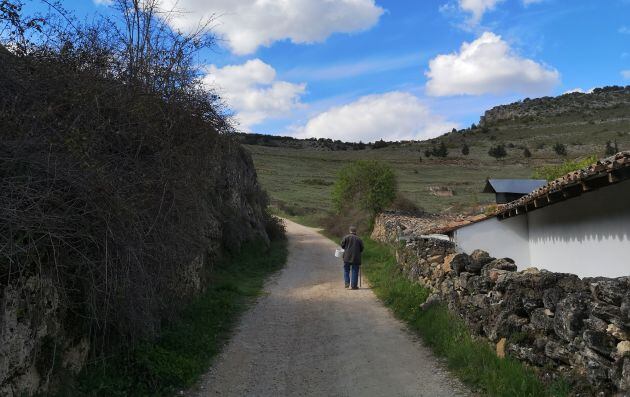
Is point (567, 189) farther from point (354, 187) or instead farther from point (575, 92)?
point (575, 92)

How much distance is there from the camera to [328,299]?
40.4ft

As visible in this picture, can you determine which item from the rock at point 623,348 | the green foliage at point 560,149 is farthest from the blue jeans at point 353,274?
the green foliage at point 560,149

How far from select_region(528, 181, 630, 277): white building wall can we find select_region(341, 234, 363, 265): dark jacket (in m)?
4.52

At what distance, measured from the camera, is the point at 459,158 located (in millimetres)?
80438

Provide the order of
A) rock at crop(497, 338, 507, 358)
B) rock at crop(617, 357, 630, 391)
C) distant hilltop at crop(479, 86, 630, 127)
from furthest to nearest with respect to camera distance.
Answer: distant hilltop at crop(479, 86, 630, 127) < rock at crop(497, 338, 507, 358) < rock at crop(617, 357, 630, 391)

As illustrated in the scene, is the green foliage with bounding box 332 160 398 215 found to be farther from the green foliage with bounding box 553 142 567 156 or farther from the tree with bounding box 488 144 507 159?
the tree with bounding box 488 144 507 159

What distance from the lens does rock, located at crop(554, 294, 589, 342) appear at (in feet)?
17.1

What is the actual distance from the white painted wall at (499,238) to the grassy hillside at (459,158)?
2536 cm

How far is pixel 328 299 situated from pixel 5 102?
8334 mm

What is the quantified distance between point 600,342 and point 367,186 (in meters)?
23.1

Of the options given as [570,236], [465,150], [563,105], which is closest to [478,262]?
[570,236]

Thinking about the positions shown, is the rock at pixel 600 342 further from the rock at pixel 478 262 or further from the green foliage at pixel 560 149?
the green foliage at pixel 560 149

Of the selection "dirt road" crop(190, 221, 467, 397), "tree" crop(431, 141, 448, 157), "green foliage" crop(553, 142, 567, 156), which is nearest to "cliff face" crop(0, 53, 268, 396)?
"dirt road" crop(190, 221, 467, 397)

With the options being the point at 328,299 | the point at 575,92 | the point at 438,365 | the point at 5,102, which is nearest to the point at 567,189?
the point at 438,365
